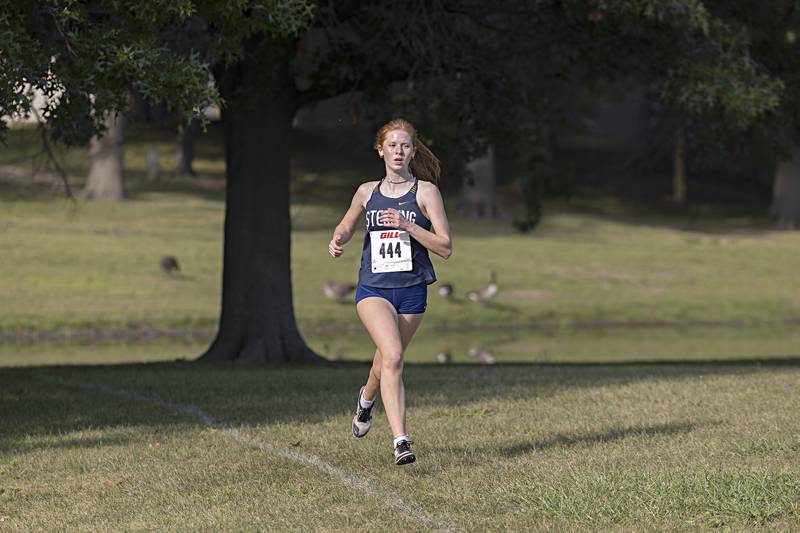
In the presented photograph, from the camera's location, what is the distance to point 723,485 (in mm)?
8883

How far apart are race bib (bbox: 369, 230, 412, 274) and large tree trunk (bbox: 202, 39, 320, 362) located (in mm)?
12552

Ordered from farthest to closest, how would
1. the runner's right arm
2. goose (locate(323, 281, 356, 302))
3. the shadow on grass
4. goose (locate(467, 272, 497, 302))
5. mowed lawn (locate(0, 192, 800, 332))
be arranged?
goose (locate(467, 272, 497, 302))
mowed lawn (locate(0, 192, 800, 332))
goose (locate(323, 281, 356, 302))
the shadow on grass
the runner's right arm

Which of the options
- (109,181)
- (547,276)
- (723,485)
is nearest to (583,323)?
(547,276)

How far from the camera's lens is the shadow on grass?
12852 mm

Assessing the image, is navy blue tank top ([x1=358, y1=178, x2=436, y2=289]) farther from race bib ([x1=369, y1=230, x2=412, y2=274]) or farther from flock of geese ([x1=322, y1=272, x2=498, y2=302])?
flock of geese ([x1=322, y1=272, x2=498, y2=302])

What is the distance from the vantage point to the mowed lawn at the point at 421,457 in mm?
8570

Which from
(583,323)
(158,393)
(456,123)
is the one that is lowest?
(583,323)

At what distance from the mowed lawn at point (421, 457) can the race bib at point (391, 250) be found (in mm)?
1335

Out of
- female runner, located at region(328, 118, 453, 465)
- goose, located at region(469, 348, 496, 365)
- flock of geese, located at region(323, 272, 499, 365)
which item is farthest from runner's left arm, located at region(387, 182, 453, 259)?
flock of geese, located at region(323, 272, 499, 365)

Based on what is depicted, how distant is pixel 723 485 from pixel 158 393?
797cm

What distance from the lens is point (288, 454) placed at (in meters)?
10.9

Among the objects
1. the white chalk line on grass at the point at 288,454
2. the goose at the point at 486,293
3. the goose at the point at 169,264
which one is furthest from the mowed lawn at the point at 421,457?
the goose at the point at 169,264

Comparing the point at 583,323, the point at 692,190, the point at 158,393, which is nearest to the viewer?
the point at 158,393

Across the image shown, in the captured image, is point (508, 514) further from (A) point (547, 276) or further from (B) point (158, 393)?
(A) point (547, 276)
